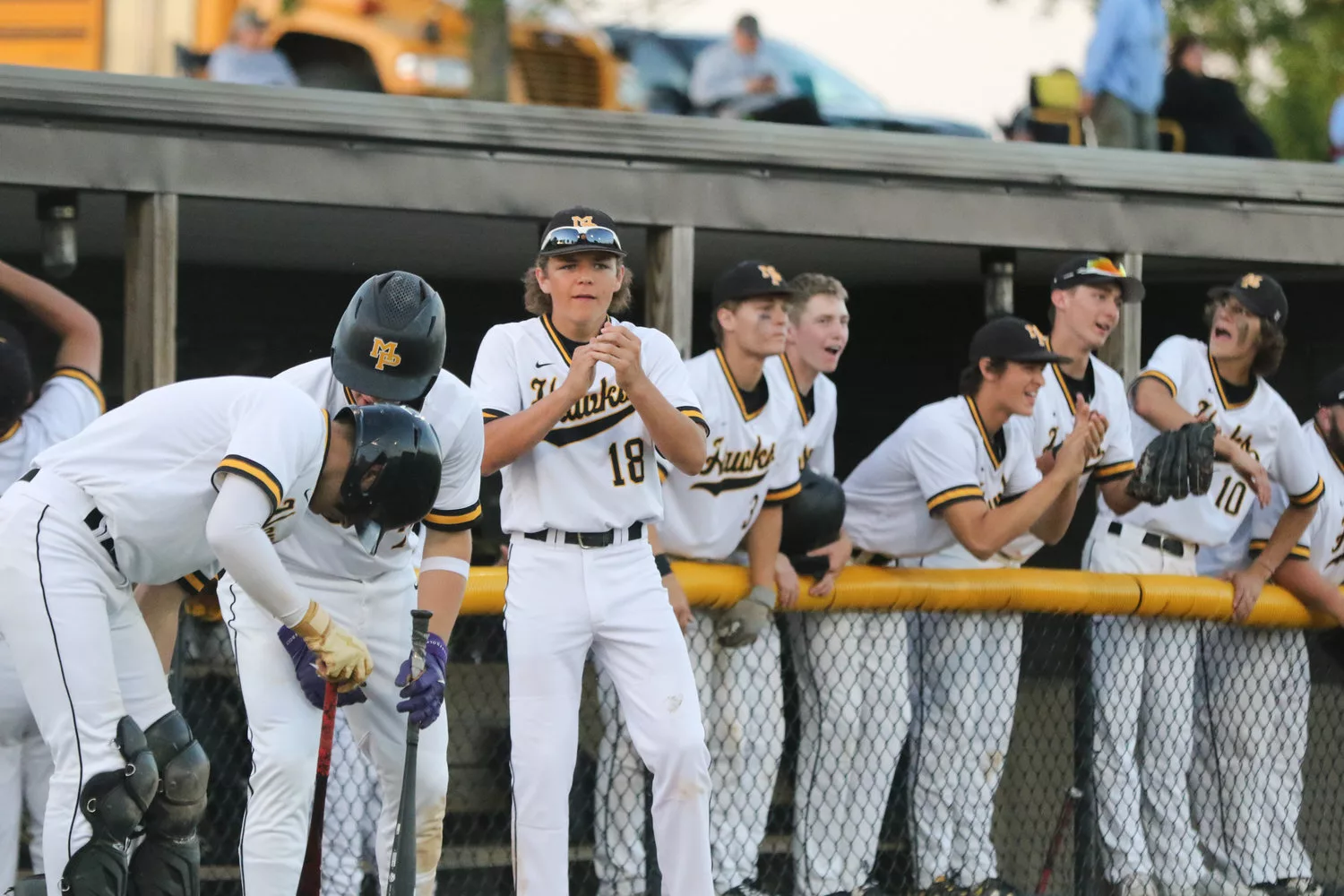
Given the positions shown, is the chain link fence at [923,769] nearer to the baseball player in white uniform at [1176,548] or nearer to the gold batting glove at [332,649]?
the baseball player in white uniform at [1176,548]

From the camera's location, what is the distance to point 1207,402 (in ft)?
21.2

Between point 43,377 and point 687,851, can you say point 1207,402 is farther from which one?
point 43,377

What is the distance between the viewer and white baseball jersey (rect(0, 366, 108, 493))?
5.36 metres

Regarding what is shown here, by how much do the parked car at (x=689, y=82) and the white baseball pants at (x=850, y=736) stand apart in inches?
180

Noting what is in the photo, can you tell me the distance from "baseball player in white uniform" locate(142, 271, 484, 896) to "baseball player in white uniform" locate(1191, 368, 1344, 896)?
9.72ft

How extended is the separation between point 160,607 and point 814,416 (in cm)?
257

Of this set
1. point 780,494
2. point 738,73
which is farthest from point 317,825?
point 738,73

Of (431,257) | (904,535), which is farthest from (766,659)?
(431,257)

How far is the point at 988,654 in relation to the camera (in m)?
5.97

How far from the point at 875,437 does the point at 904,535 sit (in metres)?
3.94

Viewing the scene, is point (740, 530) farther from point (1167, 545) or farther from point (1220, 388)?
point (1220, 388)

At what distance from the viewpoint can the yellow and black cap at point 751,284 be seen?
18.4 ft

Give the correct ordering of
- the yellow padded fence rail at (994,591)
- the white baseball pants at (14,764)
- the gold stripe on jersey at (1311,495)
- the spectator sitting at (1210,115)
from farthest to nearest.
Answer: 1. the spectator sitting at (1210,115)
2. the gold stripe on jersey at (1311,495)
3. the yellow padded fence rail at (994,591)
4. the white baseball pants at (14,764)

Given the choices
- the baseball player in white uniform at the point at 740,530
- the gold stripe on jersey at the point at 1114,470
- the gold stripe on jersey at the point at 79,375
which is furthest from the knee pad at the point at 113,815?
the gold stripe on jersey at the point at 1114,470
